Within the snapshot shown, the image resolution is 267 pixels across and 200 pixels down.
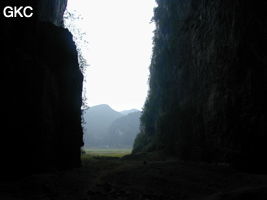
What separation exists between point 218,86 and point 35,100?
11059 mm

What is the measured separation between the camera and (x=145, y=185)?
35.6 feet

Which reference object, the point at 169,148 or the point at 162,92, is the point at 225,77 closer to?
the point at 169,148

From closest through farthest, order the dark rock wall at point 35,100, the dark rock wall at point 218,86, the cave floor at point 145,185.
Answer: the cave floor at point 145,185
the dark rock wall at point 35,100
the dark rock wall at point 218,86

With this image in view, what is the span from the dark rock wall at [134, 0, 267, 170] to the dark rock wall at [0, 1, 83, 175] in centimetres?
871

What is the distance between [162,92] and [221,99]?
17102mm

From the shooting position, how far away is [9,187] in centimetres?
902

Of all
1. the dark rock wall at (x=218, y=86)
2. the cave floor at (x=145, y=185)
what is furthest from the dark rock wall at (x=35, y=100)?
the dark rock wall at (x=218, y=86)

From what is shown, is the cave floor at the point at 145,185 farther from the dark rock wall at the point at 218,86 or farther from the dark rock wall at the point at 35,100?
the dark rock wall at the point at 218,86

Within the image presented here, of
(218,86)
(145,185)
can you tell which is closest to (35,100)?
(145,185)

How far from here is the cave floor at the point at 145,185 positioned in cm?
847

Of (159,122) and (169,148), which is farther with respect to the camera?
(159,122)

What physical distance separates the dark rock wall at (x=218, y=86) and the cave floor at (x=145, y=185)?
2.73 meters

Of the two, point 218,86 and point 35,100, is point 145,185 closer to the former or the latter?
point 35,100

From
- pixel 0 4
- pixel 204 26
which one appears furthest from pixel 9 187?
pixel 204 26
